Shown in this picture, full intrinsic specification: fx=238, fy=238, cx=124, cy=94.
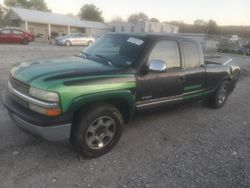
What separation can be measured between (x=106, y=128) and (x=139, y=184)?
0.93 m

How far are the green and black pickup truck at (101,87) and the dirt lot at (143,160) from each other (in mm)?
351

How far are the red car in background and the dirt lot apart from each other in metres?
19.5

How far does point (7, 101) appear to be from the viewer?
11.3 feet

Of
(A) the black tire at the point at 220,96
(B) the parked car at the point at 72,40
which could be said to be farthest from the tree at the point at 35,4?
(A) the black tire at the point at 220,96

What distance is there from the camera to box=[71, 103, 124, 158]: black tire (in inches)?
124

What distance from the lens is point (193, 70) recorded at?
4.65 metres

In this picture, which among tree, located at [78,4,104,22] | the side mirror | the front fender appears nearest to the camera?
the front fender

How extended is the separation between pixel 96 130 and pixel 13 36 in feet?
71.5

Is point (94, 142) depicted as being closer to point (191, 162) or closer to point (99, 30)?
point (191, 162)

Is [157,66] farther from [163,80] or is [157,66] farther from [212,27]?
[212,27]

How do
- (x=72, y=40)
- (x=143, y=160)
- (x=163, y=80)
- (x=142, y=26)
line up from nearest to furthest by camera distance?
(x=143, y=160), (x=163, y=80), (x=72, y=40), (x=142, y=26)

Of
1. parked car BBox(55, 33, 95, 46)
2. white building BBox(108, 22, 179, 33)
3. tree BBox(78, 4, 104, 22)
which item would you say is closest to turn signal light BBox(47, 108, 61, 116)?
parked car BBox(55, 33, 95, 46)

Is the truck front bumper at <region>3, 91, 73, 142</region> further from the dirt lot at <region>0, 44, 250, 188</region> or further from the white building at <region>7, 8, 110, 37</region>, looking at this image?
the white building at <region>7, 8, 110, 37</region>

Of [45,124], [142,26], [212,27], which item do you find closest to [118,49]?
[45,124]
